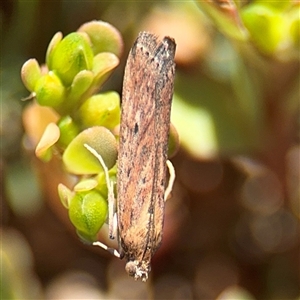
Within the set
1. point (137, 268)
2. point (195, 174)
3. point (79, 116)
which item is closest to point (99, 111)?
point (79, 116)

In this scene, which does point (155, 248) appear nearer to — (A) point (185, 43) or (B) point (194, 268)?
(B) point (194, 268)

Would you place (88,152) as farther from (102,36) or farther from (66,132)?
(102,36)

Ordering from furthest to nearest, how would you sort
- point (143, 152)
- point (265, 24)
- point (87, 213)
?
point (265, 24)
point (143, 152)
point (87, 213)

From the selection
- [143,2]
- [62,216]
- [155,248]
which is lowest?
[62,216]

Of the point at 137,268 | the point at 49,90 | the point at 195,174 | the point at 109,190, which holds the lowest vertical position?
the point at 195,174

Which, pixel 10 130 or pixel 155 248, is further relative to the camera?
pixel 10 130

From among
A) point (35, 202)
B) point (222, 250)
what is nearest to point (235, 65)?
point (222, 250)

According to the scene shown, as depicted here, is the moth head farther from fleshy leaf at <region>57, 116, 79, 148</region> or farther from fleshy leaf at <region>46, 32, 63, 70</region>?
fleshy leaf at <region>46, 32, 63, 70</region>
